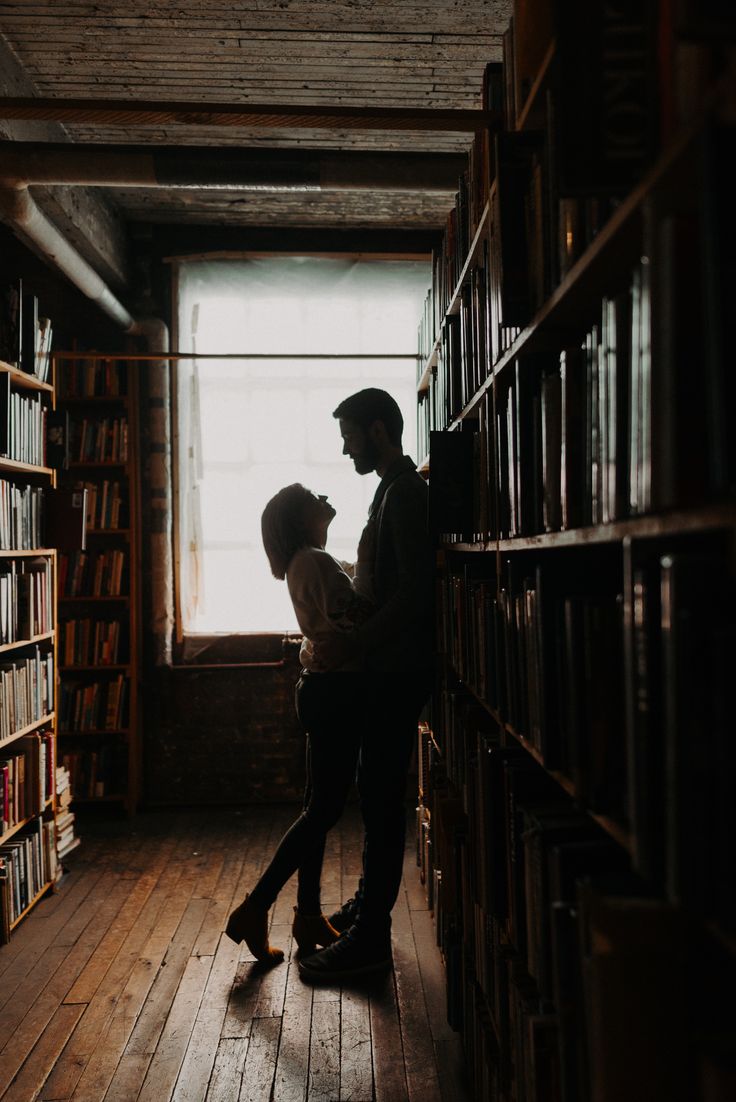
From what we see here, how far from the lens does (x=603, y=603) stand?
3.41ft

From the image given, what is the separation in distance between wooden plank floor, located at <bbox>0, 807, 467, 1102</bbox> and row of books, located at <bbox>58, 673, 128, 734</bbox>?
0.95 m

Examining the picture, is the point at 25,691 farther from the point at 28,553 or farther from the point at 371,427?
the point at 371,427

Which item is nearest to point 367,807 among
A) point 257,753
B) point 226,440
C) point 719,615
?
point 719,615

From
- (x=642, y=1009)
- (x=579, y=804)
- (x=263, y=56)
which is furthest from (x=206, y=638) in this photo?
(x=642, y=1009)

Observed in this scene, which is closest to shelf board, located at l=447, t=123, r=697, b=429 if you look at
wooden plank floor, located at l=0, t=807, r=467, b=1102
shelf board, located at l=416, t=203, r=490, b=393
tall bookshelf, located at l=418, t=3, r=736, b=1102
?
tall bookshelf, located at l=418, t=3, r=736, b=1102

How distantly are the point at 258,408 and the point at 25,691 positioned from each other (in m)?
2.16

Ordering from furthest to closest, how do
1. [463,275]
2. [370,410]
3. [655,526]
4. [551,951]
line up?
[370,410] → [463,275] → [551,951] → [655,526]

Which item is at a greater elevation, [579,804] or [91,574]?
[91,574]

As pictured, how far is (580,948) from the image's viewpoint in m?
1.04

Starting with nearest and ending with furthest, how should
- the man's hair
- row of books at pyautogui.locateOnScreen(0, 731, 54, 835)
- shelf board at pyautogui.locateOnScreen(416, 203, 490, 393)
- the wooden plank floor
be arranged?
shelf board at pyautogui.locateOnScreen(416, 203, 490, 393), the wooden plank floor, the man's hair, row of books at pyautogui.locateOnScreen(0, 731, 54, 835)

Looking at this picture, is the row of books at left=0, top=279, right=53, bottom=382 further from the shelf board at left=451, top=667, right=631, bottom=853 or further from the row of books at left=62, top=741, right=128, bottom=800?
Result: the shelf board at left=451, top=667, right=631, bottom=853

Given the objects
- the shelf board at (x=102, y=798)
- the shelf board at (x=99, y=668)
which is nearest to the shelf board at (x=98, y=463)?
the shelf board at (x=99, y=668)

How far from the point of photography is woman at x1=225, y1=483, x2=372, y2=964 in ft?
8.51

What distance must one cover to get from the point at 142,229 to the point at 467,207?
304cm
